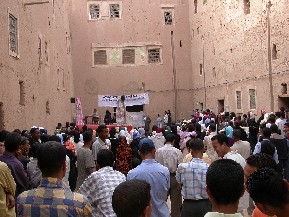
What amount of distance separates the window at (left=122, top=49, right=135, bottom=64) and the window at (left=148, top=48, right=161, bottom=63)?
1.06 metres

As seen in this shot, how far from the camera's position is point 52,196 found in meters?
3.17

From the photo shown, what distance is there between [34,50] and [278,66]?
31.9 ft

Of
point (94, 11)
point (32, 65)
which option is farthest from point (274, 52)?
point (94, 11)

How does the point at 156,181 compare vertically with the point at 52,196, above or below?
below

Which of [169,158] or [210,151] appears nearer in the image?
[169,158]

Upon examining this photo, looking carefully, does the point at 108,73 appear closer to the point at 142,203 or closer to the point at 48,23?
the point at 48,23

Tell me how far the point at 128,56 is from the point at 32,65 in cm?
1294

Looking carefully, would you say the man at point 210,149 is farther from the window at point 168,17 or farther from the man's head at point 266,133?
the window at point 168,17

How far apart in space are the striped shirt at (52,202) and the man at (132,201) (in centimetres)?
57

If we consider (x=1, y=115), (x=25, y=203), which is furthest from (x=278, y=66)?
(x=25, y=203)

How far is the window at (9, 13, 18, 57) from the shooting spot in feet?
44.5

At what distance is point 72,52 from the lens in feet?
93.2

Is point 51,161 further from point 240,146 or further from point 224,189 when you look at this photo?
point 240,146

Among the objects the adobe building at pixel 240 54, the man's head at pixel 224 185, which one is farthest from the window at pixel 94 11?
the man's head at pixel 224 185
